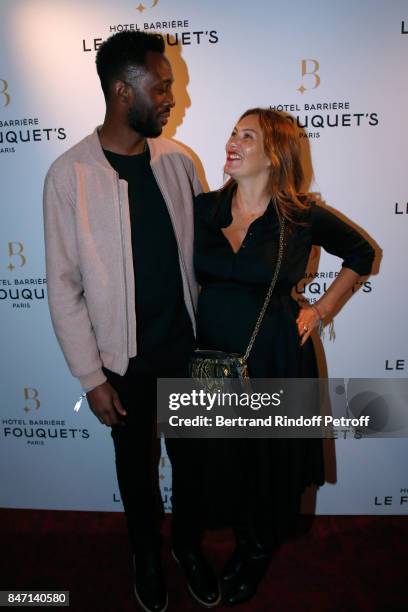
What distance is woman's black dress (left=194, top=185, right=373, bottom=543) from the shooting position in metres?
1.68

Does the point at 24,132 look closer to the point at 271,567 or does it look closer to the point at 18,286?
the point at 18,286

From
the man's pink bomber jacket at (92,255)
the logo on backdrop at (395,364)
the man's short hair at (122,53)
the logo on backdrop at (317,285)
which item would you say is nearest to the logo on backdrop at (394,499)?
the logo on backdrop at (395,364)

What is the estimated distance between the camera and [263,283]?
167cm

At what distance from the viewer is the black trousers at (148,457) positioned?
1.74 metres

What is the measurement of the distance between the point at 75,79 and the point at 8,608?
2432 millimetres

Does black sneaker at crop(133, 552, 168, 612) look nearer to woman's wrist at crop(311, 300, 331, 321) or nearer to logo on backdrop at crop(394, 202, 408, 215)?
woman's wrist at crop(311, 300, 331, 321)

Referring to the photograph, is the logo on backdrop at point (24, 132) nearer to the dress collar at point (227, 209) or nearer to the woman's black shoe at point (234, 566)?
the dress collar at point (227, 209)

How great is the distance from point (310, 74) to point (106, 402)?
5.65 ft

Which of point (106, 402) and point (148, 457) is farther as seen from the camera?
point (148, 457)

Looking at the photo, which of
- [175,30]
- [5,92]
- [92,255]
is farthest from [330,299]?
[5,92]

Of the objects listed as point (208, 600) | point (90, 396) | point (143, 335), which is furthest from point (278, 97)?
point (208, 600)

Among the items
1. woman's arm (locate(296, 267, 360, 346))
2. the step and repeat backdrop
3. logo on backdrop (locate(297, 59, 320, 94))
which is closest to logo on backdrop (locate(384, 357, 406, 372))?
the step and repeat backdrop

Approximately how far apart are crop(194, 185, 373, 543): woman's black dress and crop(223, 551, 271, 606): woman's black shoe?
22 centimetres

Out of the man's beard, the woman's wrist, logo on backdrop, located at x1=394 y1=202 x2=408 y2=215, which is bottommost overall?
the woman's wrist
